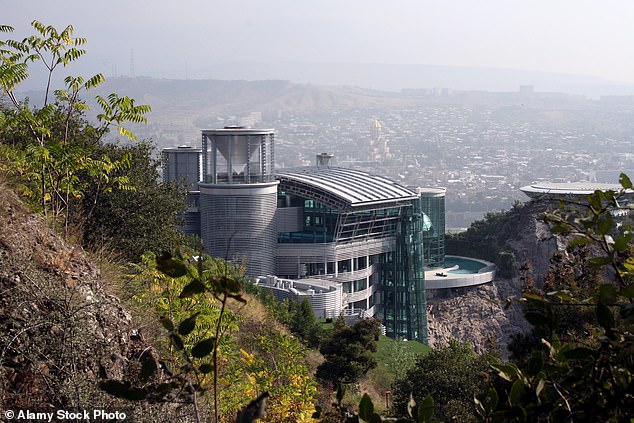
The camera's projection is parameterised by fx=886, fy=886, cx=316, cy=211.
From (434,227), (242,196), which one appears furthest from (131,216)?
(434,227)

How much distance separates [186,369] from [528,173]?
118 m

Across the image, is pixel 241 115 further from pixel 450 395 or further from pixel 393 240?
pixel 450 395

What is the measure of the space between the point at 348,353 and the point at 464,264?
1020 inches

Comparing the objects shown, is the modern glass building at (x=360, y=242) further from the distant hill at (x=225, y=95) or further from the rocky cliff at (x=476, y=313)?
the distant hill at (x=225, y=95)

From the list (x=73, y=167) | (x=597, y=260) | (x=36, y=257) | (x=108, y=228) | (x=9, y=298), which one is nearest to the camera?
(x=597, y=260)

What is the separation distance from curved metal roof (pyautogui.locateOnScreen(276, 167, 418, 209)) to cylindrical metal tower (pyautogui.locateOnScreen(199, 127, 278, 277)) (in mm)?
1562

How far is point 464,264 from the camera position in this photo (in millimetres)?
43031

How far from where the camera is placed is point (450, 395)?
1463 centimetres

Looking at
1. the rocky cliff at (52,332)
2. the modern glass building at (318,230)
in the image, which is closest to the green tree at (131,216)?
the rocky cliff at (52,332)

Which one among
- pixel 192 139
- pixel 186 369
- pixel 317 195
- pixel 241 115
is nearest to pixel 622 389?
pixel 186 369

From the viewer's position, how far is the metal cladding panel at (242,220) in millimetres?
31453

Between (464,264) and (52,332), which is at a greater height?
(52,332)

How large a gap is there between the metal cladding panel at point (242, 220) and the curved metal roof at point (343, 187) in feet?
5.85

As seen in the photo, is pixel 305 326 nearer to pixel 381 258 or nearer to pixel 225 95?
pixel 381 258
